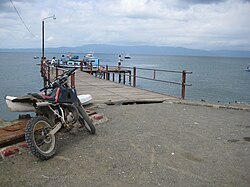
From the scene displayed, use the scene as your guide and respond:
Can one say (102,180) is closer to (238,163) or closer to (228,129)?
(238,163)

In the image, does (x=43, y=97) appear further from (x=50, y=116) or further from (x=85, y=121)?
(x=85, y=121)

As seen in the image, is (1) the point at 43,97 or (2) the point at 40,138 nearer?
(2) the point at 40,138

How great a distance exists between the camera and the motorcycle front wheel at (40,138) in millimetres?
3857

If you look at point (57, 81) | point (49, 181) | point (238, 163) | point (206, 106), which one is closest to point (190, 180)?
point (238, 163)

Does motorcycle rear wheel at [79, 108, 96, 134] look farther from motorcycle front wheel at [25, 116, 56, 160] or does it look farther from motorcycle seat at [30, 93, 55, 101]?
motorcycle front wheel at [25, 116, 56, 160]

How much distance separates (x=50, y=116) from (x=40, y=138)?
513 mm

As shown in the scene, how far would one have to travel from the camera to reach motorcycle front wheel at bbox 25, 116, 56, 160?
386cm

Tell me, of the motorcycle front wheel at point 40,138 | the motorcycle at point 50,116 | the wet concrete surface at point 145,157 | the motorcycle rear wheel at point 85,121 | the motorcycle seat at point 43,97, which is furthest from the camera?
the motorcycle rear wheel at point 85,121

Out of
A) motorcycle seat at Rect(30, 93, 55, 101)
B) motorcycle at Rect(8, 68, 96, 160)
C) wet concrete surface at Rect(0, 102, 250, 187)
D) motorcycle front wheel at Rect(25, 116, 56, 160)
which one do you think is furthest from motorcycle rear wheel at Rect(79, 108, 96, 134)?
motorcycle front wheel at Rect(25, 116, 56, 160)

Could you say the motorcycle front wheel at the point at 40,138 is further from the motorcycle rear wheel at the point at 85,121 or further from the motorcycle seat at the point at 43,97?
the motorcycle rear wheel at the point at 85,121

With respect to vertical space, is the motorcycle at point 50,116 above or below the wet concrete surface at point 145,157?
above

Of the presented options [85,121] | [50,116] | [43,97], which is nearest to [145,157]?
[85,121]

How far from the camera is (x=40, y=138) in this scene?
4.17m

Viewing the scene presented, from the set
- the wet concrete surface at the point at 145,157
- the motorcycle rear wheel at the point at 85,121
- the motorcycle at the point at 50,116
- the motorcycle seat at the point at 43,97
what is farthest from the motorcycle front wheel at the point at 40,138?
the motorcycle rear wheel at the point at 85,121
